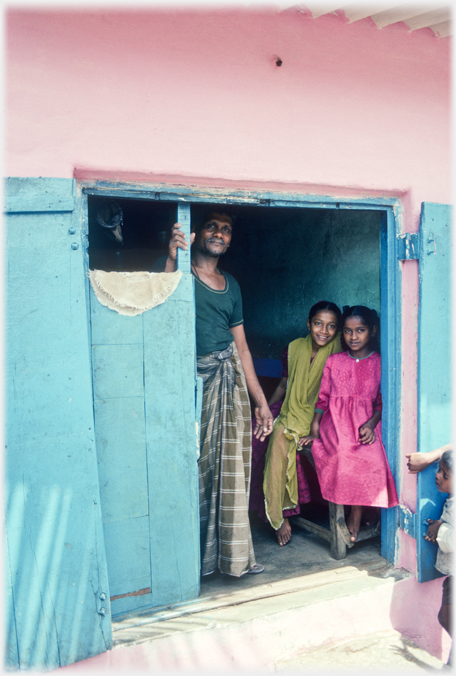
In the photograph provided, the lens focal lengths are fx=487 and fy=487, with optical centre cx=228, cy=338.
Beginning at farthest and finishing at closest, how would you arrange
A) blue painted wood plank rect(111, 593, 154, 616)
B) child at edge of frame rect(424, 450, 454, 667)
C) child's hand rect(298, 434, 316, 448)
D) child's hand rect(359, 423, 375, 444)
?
1. child's hand rect(298, 434, 316, 448)
2. child's hand rect(359, 423, 375, 444)
3. child at edge of frame rect(424, 450, 454, 667)
4. blue painted wood plank rect(111, 593, 154, 616)

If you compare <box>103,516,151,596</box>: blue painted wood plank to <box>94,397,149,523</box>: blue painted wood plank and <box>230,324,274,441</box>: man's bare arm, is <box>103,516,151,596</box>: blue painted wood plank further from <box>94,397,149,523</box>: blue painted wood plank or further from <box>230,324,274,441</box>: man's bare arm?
<box>230,324,274,441</box>: man's bare arm

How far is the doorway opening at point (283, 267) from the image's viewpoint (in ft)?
10.2

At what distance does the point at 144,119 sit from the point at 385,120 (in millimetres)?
1373

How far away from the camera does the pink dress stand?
2.96 meters

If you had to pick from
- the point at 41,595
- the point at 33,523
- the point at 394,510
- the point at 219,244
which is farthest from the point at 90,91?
the point at 394,510

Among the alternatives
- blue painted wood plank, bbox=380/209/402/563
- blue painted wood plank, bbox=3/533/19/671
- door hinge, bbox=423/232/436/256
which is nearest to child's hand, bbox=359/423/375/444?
blue painted wood plank, bbox=380/209/402/563

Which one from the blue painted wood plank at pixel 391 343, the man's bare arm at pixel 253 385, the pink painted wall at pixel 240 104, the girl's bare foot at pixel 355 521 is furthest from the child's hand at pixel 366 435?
the man's bare arm at pixel 253 385

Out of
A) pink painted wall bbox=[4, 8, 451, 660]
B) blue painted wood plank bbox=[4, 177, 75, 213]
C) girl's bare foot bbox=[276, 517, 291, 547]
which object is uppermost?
pink painted wall bbox=[4, 8, 451, 660]

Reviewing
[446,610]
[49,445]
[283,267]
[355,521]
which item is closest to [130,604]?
[49,445]

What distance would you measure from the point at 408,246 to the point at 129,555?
2253 millimetres

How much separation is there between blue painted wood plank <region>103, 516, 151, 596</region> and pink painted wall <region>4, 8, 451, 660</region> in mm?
1557

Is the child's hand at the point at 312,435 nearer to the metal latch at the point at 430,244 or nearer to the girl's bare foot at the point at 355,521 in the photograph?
the girl's bare foot at the point at 355,521

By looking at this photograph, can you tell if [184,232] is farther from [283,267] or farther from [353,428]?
[283,267]

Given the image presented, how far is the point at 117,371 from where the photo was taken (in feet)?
7.77
